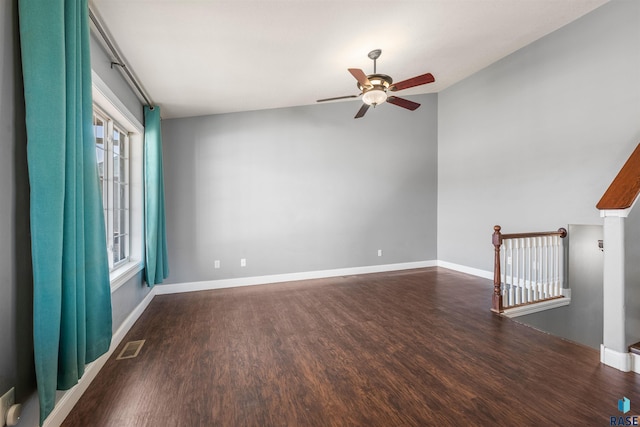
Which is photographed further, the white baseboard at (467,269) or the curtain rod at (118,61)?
the white baseboard at (467,269)

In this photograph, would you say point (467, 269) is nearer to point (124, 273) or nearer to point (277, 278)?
point (277, 278)

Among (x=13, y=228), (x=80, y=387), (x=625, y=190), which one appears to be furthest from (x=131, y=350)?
(x=625, y=190)

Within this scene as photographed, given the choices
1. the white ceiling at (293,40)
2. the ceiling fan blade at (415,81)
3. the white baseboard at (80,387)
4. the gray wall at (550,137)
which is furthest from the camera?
the gray wall at (550,137)

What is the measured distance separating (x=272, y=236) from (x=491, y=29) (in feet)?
13.2

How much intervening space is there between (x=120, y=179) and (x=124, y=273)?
1.19 meters

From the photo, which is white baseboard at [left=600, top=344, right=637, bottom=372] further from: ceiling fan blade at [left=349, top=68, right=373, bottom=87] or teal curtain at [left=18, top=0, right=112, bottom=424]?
teal curtain at [left=18, top=0, right=112, bottom=424]

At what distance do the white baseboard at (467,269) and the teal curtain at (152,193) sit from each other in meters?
4.86

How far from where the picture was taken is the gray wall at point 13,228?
47.6 inches

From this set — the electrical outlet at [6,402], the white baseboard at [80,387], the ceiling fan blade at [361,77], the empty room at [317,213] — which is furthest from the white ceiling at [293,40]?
the white baseboard at [80,387]

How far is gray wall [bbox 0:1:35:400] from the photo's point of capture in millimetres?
1208

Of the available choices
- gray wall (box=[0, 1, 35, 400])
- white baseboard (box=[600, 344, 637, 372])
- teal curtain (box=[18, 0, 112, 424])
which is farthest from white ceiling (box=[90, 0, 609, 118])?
white baseboard (box=[600, 344, 637, 372])

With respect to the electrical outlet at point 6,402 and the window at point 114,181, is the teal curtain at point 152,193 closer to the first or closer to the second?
the window at point 114,181

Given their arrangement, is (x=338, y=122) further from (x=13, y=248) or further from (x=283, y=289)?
(x=13, y=248)

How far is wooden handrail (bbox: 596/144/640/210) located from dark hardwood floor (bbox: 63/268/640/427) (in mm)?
1213
